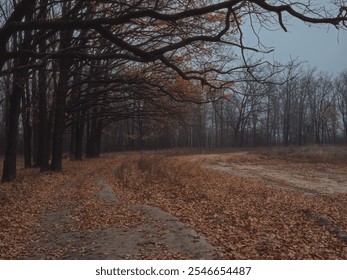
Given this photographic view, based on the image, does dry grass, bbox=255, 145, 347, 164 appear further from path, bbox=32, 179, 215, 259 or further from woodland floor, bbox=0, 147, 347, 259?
path, bbox=32, 179, 215, 259

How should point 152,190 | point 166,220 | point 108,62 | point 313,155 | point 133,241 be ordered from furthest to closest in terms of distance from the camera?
point 313,155
point 108,62
point 152,190
point 166,220
point 133,241

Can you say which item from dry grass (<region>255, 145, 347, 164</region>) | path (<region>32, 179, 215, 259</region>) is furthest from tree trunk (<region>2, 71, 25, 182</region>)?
dry grass (<region>255, 145, 347, 164</region>)

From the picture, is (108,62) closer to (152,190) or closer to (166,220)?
(152,190)

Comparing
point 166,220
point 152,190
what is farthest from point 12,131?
point 166,220

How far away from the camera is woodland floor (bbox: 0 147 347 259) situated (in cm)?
701

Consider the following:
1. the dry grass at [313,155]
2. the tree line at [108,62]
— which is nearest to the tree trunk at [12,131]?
the tree line at [108,62]

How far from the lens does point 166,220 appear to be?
922 cm

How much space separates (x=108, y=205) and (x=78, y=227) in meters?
2.33

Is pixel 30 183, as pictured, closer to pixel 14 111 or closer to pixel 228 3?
pixel 14 111

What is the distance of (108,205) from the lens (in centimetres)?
1124

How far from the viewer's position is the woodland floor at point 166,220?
7008mm

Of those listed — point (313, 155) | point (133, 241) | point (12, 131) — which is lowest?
point (133, 241)

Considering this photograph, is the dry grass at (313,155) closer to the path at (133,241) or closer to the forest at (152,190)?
the forest at (152,190)

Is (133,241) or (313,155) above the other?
(313,155)
